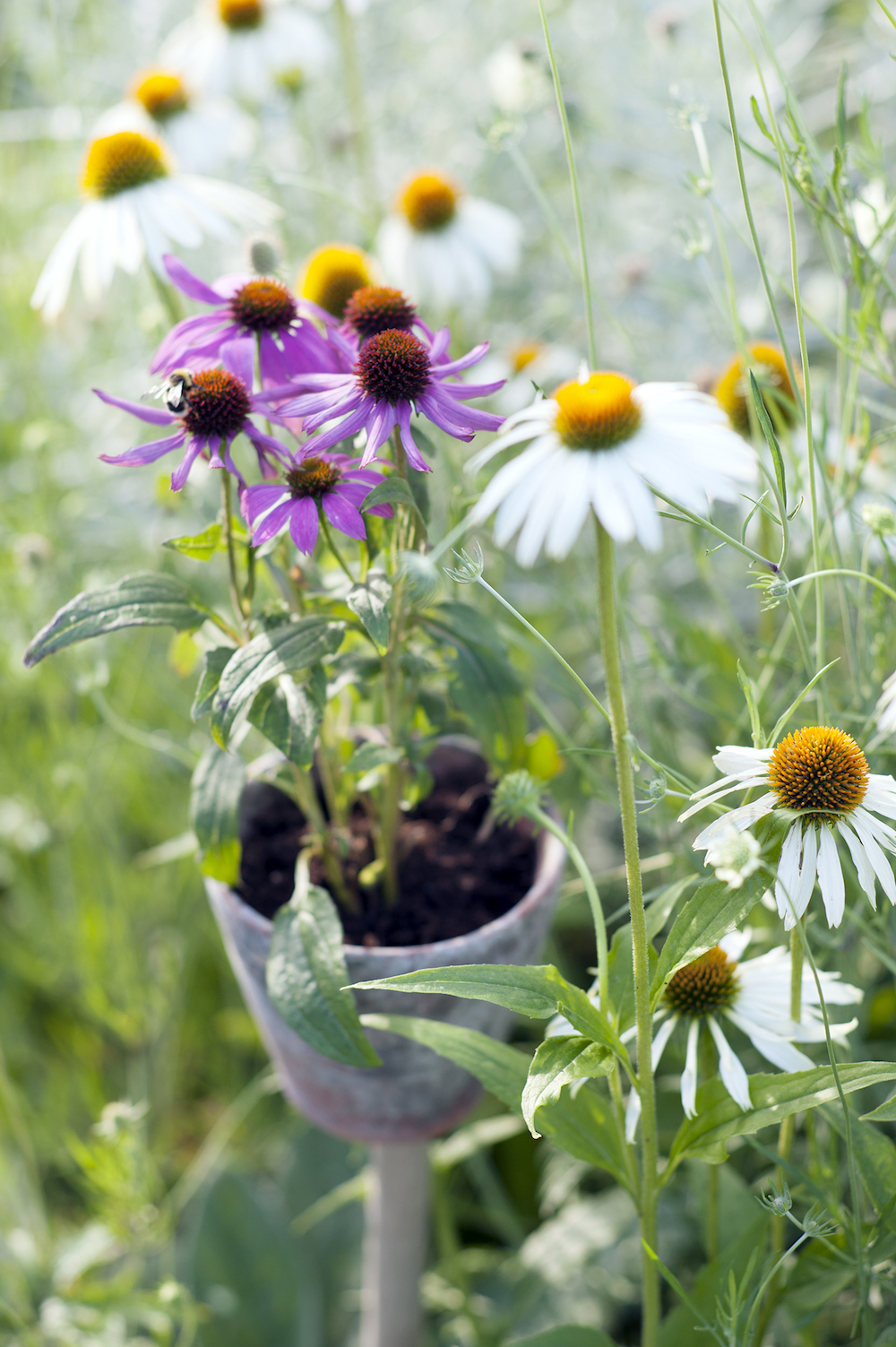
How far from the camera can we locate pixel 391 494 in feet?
1.17

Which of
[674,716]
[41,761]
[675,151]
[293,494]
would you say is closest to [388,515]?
[293,494]

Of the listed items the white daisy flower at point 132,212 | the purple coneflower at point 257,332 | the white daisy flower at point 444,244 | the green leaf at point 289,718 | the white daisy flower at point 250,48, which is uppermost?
the white daisy flower at point 250,48

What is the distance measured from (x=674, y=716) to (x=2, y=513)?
0.60 meters

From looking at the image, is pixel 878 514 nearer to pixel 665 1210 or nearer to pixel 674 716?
pixel 674 716

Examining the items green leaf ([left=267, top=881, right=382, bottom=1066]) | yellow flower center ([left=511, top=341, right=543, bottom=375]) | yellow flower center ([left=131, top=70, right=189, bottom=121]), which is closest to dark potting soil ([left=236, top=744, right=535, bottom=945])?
green leaf ([left=267, top=881, right=382, bottom=1066])

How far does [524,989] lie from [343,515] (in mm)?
179

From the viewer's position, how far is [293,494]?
14.9 inches

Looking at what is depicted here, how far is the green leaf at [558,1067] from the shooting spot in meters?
0.33

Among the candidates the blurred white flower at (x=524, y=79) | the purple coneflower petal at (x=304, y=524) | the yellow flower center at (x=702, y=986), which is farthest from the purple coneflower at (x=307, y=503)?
the blurred white flower at (x=524, y=79)

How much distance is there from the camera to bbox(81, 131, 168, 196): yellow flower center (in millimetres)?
594

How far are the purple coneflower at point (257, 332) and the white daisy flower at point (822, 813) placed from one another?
0.77ft

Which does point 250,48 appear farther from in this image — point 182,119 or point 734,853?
point 734,853

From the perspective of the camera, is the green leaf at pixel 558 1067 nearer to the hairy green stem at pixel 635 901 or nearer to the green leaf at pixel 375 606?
the hairy green stem at pixel 635 901

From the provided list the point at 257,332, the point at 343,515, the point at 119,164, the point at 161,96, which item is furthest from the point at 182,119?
the point at 343,515
